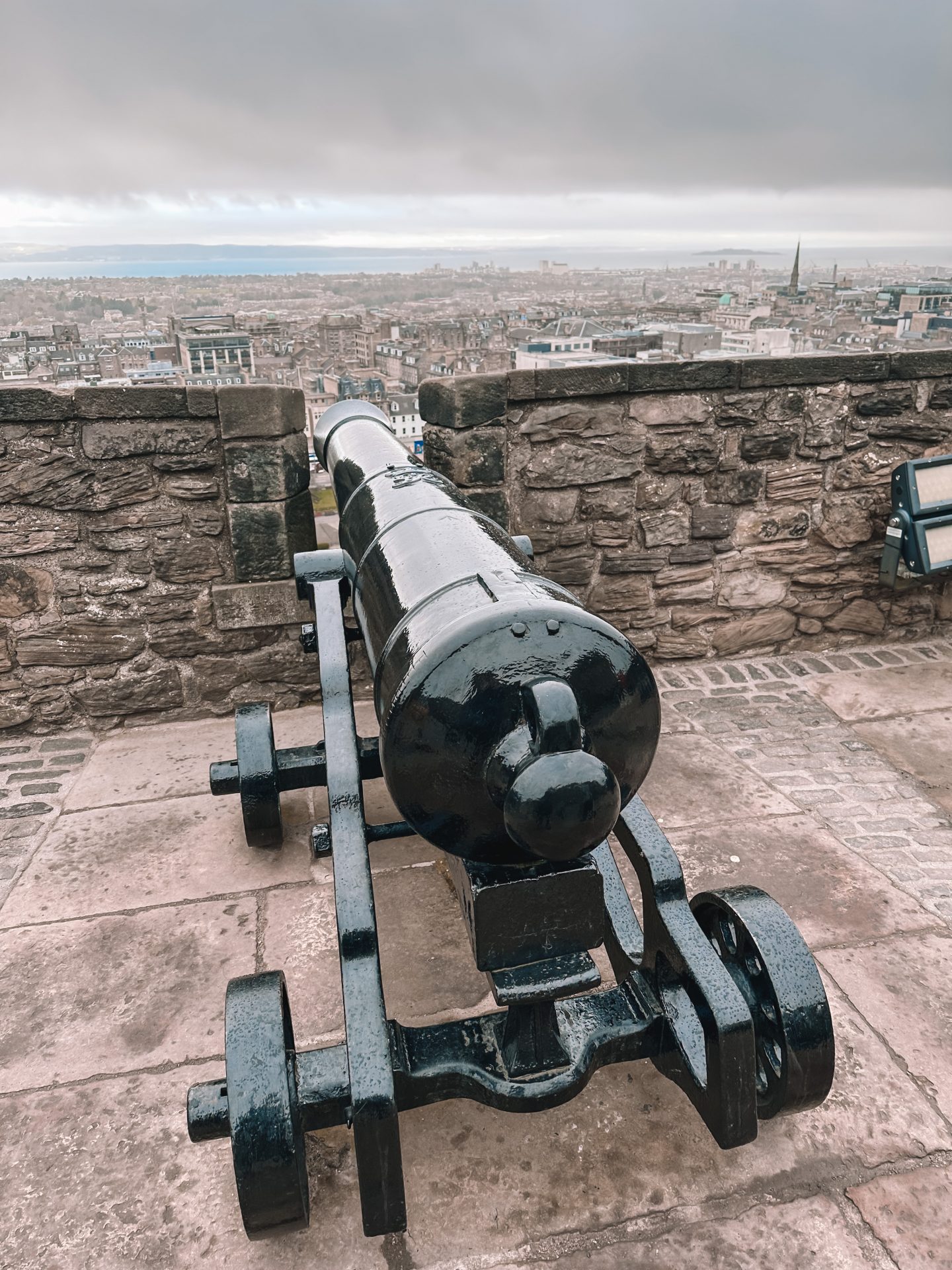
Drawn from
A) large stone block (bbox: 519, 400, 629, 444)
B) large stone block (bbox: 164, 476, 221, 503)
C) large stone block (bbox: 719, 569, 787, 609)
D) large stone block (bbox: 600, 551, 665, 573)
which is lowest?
large stone block (bbox: 719, 569, 787, 609)

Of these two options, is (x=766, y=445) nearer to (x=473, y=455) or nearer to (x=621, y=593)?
(x=621, y=593)

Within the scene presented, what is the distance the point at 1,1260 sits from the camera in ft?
5.58

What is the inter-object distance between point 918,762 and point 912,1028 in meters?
1.52

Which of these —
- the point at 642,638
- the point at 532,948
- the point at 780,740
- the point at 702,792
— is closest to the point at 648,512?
the point at 642,638

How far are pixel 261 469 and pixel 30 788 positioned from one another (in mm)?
1524

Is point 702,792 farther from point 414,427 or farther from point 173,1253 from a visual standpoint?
point 414,427

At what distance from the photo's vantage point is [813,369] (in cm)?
409

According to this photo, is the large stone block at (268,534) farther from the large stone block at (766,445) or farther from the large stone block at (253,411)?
the large stone block at (766,445)

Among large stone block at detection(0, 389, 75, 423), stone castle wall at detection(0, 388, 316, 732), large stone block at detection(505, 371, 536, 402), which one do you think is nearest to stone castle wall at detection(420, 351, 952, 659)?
large stone block at detection(505, 371, 536, 402)

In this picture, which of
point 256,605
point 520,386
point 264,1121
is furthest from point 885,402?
point 264,1121

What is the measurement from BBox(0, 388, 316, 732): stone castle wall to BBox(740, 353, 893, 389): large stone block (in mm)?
2031

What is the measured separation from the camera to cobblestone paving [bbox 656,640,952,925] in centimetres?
288

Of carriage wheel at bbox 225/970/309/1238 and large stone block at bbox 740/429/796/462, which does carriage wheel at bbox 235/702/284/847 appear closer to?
carriage wheel at bbox 225/970/309/1238

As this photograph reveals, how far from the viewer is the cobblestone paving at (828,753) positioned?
2.88 meters
